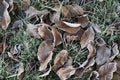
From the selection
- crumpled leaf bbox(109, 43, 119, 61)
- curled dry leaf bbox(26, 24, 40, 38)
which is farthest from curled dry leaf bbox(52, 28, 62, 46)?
crumpled leaf bbox(109, 43, 119, 61)

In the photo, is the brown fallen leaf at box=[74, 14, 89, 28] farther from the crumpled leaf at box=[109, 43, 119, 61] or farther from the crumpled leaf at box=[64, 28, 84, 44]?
the crumpled leaf at box=[109, 43, 119, 61]

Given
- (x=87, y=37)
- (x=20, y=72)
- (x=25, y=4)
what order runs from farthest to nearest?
(x=25, y=4)
(x=87, y=37)
(x=20, y=72)

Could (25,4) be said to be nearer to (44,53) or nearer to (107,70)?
(44,53)

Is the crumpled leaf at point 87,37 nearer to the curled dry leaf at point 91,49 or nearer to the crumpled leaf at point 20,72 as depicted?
the curled dry leaf at point 91,49

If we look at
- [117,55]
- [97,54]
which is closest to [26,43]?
[97,54]

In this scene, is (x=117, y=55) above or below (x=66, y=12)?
below

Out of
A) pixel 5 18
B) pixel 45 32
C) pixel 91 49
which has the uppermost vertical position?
pixel 5 18

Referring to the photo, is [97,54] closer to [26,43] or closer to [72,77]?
[72,77]

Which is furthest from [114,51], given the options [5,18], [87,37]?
[5,18]
